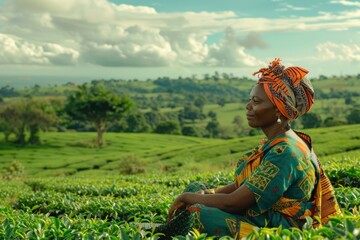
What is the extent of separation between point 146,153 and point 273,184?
44.5 m

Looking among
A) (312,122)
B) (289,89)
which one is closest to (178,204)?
(289,89)

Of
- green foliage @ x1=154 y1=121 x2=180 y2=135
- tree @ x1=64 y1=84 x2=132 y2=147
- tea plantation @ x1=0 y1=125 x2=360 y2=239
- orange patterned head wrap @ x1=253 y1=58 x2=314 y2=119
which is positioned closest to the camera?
tea plantation @ x1=0 y1=125 x2=360 y2=239

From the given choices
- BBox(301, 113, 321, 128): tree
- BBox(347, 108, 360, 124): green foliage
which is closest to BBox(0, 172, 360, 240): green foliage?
BBox(301, 113, 321, 128): tree

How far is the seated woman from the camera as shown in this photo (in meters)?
4.02

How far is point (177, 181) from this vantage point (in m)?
12.6

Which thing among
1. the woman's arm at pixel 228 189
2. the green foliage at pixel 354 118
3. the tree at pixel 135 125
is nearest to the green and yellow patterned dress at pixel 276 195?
the woman's arm at pixel 228 189

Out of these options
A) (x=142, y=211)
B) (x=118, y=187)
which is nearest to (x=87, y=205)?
(x=142, y=211)

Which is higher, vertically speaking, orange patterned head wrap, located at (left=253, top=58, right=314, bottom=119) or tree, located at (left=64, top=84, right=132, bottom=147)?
orange patterned head wrap, located at (left=253, top=58, right=314, bottom=119)

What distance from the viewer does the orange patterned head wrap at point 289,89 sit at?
429 cm

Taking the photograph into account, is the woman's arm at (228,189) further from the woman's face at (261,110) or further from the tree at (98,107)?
the tree at (98,107)

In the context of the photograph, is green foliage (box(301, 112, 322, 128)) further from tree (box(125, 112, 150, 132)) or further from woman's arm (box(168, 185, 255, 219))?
woman's arm (box(168, 185, 255, 219))

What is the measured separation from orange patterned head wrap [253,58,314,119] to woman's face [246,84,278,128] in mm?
62

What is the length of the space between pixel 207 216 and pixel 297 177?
33.4 inches

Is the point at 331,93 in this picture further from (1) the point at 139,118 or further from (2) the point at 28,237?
(2) the point at 28,237
